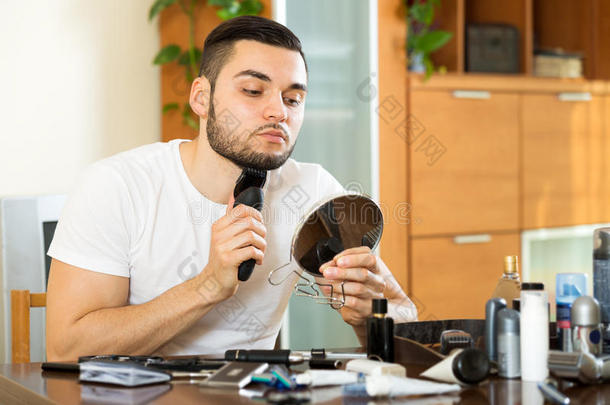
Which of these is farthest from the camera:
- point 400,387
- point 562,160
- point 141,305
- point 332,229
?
point 562,160

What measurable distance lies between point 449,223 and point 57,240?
1.92 meters

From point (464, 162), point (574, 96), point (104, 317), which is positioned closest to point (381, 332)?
point (104, 317)

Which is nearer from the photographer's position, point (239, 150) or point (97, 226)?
point (97, 226)

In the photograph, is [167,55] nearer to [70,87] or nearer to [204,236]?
[70,87]

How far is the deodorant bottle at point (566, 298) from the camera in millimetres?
1152

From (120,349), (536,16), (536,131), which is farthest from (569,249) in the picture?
(120,349)

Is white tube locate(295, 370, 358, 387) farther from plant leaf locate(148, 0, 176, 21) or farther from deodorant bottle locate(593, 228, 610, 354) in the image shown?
plant leaf locate(148, 0, 176, 21)

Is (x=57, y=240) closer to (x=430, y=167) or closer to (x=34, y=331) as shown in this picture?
(x=34, y=331)

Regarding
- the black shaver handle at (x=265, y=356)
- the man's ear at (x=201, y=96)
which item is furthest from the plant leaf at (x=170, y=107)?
the black shaver handle at (x=265, y=356)

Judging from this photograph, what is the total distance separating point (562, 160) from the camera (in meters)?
3.38

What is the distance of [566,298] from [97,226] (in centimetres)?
90

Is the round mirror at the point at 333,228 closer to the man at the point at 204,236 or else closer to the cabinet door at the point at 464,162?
the man at the point at 204,236

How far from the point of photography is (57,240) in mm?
1476

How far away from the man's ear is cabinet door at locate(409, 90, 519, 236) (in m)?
1.38
